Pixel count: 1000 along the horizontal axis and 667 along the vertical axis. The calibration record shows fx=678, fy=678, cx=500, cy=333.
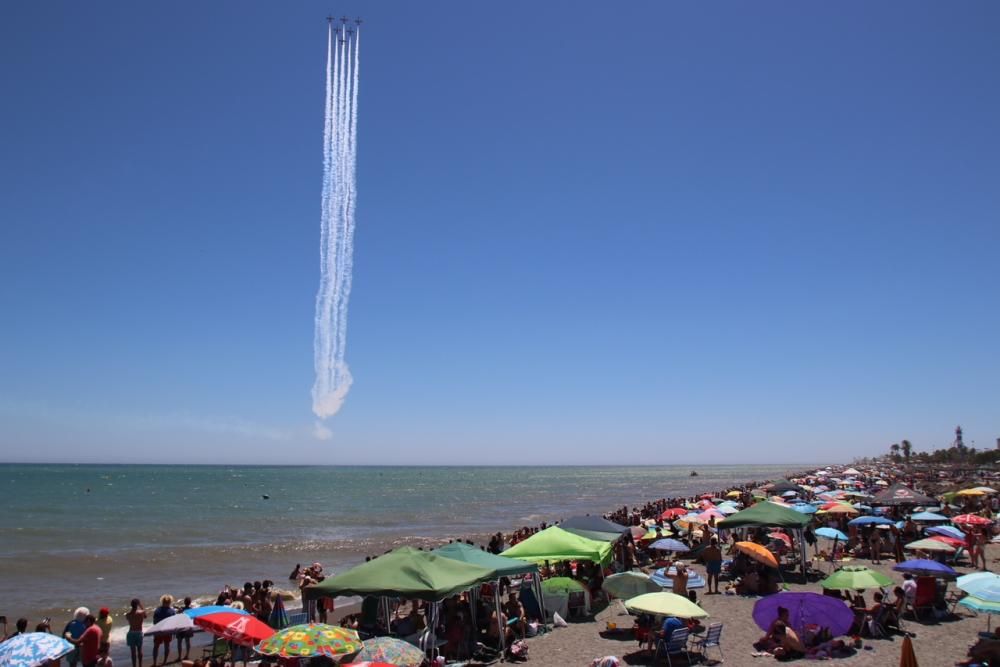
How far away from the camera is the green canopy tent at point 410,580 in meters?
10.2

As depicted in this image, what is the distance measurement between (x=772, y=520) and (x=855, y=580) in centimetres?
462

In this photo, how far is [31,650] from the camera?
27.1 ft

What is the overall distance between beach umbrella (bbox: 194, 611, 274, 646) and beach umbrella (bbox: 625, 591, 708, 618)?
18.1ft

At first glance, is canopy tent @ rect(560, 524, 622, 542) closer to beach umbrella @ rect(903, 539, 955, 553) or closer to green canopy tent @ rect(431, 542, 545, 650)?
green canopy tent @ rect(431, 542, 545, 650)

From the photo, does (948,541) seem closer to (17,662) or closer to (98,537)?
(17,662)

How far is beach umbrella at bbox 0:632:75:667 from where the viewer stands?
26.5ft

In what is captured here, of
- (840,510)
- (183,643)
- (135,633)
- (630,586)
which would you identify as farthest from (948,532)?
(135,633)

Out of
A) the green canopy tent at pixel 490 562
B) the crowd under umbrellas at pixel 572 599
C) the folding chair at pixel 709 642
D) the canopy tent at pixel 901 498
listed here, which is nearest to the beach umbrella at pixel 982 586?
the crowd under umbrellas at pixel 572 599

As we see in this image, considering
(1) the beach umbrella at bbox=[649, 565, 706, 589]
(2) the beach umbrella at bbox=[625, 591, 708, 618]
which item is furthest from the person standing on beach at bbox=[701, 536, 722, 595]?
(2) the beach umbrella at bbox=[625, 591, 708, 618]

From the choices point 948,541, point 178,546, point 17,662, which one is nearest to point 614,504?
point 178,546

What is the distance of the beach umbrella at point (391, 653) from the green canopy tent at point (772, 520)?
11.0 metres

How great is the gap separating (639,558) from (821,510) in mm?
7192

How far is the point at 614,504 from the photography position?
61.4 m

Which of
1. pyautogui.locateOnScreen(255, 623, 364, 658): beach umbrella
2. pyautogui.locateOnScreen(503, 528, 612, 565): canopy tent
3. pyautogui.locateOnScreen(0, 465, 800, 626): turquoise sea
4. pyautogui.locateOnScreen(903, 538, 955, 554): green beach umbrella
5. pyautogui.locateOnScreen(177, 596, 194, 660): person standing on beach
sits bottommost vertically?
pyautogui.locateOnScreen(0, 465, 800, 626): turquoise sea
